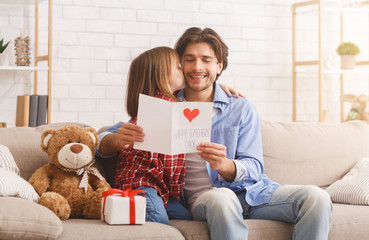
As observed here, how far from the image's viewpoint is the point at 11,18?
3.53m

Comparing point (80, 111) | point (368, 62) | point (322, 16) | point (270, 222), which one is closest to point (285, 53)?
point (322, 16)

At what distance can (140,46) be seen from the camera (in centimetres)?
378

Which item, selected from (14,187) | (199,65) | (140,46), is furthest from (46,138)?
(140,46)

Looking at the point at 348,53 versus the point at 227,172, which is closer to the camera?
the point at 227,172

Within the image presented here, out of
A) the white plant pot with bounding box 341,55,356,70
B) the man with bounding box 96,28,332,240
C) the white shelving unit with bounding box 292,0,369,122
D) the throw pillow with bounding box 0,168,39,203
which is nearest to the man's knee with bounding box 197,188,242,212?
the man with bounding box 96,28,332,240

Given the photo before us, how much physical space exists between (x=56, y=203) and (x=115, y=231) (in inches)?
10.8

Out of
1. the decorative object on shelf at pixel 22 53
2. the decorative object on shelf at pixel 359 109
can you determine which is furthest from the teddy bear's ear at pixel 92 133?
the decorative object on shelf at pixel 359 109

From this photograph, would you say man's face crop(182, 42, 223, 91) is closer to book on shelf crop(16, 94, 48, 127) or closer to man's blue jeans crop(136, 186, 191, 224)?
man's blue jeans crop(136, 186, 191, 224)

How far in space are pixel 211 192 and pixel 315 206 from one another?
0.38 m

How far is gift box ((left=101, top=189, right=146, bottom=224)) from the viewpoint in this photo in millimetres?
1863

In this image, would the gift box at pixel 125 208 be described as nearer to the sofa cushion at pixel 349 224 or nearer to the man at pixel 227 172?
the man at pixel 227 172

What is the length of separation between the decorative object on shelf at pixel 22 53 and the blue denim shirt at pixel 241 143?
124 cm

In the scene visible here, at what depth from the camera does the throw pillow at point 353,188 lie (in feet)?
8.05

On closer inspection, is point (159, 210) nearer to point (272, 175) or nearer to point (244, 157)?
point (244, 157)
